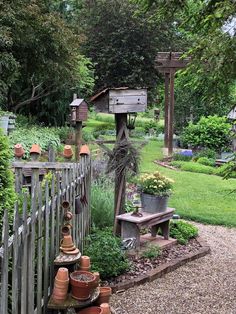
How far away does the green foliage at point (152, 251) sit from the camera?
4.89 m

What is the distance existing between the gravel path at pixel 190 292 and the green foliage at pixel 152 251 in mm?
293

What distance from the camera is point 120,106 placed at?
16.4 ft

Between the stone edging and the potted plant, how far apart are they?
667 millimetres

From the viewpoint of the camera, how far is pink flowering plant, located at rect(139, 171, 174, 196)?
5.32 m

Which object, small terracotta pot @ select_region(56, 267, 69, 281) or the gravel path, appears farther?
the gravel path

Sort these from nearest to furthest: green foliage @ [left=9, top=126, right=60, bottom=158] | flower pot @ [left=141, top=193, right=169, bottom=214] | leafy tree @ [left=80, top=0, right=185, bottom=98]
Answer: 1. flower pot @ [left=141, top=193, right=169, bottom=214]
2. green foliage @ [left=9, top=126, right=60, bottom=158]
3. leafy tree @ [left=80, top=0, right=185, bottom=98]

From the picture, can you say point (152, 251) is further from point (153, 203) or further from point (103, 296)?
point (103, 296)

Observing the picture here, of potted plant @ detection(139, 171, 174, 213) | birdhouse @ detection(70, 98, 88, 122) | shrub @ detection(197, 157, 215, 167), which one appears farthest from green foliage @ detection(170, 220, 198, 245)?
shrub @ detection(197, 157, 215, 167)

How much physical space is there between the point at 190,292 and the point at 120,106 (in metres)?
2.18

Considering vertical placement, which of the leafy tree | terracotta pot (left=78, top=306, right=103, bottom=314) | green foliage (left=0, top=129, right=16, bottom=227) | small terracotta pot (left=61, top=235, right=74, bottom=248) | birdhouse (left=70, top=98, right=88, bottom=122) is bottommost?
terracotta pot (left=78, top=306, right=103, bottom=314)

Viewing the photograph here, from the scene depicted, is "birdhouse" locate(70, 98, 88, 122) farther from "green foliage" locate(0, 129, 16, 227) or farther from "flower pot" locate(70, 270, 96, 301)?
"flower pot" locate(70, 270, 96, 301)

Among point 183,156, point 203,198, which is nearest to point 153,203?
point 203,198

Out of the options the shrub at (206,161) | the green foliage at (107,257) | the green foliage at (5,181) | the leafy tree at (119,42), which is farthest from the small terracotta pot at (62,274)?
the leafy tree at (119,42)

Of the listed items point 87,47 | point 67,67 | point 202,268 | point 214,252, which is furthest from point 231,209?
point 87,47
